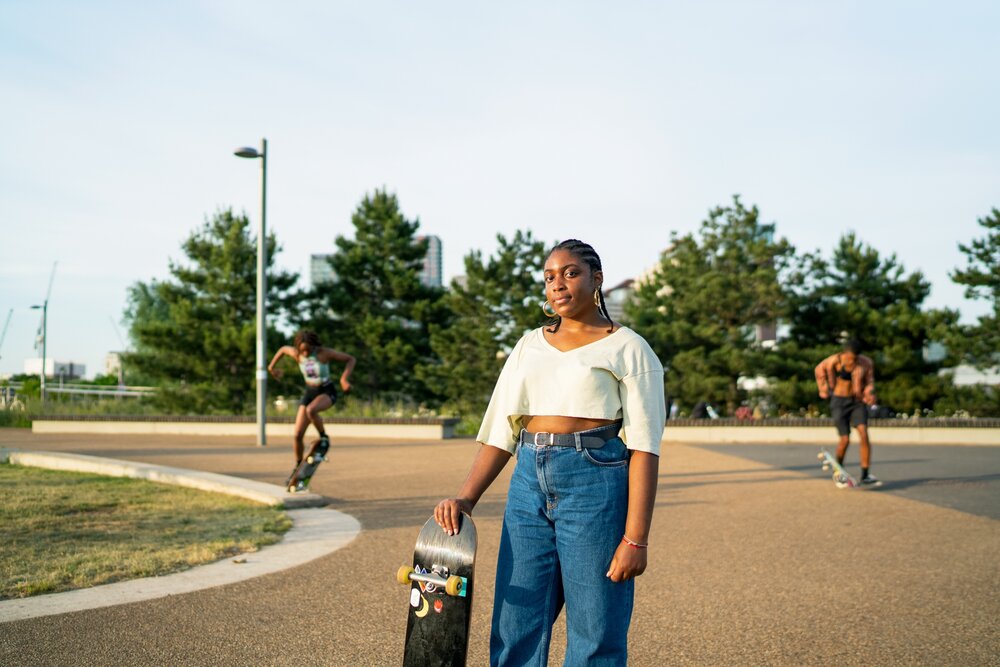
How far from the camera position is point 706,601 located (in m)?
4.90

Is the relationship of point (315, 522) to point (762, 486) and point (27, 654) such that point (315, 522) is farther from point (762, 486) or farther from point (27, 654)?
point (762, 486)

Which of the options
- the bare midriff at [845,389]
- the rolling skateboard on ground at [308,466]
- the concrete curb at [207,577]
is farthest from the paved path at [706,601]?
the bare midriff at [845,389]

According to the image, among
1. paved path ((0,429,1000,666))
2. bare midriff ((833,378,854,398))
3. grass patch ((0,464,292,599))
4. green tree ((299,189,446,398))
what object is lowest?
paved path ((0,429,1000,666))

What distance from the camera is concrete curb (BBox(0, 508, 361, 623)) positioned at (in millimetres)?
4535

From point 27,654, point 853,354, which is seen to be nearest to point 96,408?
point 853,354

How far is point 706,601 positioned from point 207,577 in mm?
3010

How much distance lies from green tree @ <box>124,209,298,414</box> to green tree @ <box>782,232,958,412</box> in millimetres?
15815

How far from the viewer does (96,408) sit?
82.6 ft

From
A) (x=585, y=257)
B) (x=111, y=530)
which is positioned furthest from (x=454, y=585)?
(x=111, y=530)

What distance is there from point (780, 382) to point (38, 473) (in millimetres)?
19296

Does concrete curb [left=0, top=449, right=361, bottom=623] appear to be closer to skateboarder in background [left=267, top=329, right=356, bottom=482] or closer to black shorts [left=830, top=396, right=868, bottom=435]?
skateboarder in background [left=267, top=329, right=356, bottom=482]

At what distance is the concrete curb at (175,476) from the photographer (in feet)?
28.2

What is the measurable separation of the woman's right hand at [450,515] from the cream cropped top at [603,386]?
0.33 m

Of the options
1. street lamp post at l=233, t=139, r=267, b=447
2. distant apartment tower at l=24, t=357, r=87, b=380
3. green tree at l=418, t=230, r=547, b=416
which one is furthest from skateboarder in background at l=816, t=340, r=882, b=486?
distant apartment tower at l=24, t=357, r=87, b=380
